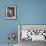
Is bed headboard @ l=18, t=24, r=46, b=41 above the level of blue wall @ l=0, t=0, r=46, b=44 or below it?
below

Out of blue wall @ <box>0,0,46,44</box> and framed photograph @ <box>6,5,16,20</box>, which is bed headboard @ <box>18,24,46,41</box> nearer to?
blue wall @ <box>0,0,46,44</box>

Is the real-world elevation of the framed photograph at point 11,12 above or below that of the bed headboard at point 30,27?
above

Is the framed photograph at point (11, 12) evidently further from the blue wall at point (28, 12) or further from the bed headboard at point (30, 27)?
the bed headboard at point (30, 27)

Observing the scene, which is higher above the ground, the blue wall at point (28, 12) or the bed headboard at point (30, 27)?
the blue wall at point (28, 12)

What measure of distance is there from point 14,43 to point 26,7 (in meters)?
1.22

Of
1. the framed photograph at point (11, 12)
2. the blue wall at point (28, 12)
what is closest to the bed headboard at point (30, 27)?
the blue wall at point (28, 12)

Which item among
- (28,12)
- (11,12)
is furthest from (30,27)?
(11,12)

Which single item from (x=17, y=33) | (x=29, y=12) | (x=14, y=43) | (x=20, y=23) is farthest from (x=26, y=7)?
(x=14, y=43)

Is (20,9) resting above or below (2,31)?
above

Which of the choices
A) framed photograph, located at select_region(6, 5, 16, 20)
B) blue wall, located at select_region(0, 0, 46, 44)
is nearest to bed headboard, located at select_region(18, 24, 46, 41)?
blue wall, located at select_region(0, 0, 46, 44)

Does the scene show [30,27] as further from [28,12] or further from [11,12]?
[11,12]

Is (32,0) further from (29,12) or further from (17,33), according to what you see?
(17,33)

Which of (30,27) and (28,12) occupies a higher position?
(28,12)

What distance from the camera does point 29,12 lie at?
4.47 metres
